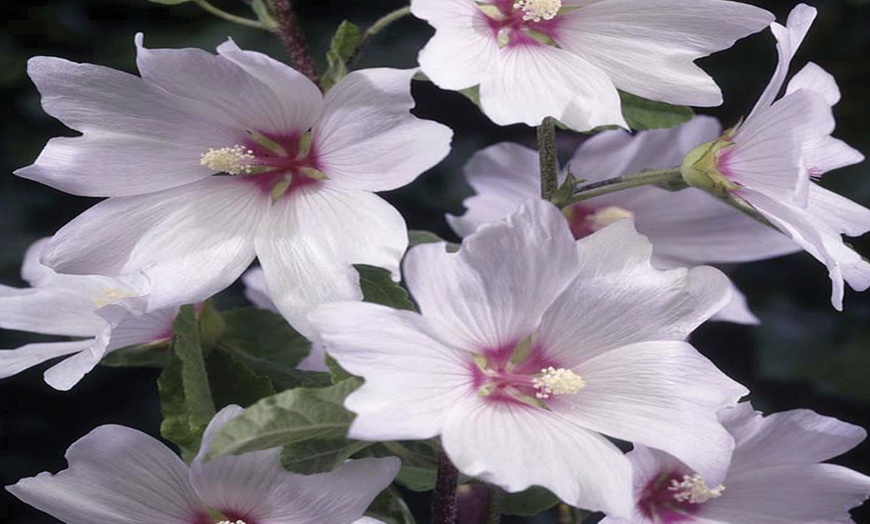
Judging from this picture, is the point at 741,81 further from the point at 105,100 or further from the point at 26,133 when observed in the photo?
the point at 105,100

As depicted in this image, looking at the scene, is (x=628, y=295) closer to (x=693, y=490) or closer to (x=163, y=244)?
(x=693, y=490)

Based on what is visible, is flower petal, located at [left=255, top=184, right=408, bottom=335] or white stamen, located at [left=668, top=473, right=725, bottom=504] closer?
flower petal, located at [left=255, top=184, right=408, bottom=335]

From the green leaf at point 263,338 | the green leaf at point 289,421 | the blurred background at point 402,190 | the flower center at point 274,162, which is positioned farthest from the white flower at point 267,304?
the blurred background at point 402,190

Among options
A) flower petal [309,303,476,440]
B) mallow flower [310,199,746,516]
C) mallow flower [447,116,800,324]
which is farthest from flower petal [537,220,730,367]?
mallow flower [447,116,800,324]

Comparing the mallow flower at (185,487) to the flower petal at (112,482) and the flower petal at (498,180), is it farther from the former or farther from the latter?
the flower petal at (498,180)

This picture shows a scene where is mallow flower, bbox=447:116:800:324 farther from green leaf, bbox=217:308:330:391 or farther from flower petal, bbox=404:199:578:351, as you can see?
flower petal, bbox=404:199:578:351

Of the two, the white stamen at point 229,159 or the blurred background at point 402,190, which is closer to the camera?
the white stamen at point 229,159
